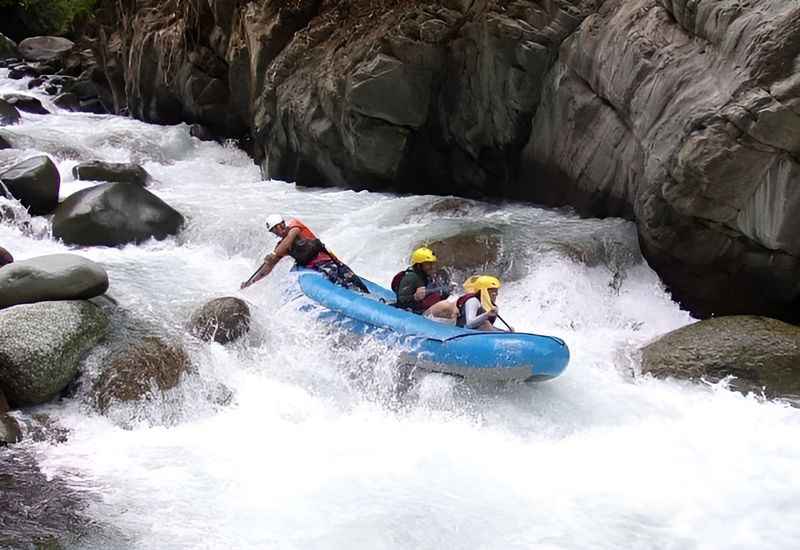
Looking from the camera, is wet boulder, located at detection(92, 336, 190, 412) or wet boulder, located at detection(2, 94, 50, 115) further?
wet boulder, located at detection(2, 94, 50, 115)

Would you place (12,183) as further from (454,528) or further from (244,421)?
(454,528)

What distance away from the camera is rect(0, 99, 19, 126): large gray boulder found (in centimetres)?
1586

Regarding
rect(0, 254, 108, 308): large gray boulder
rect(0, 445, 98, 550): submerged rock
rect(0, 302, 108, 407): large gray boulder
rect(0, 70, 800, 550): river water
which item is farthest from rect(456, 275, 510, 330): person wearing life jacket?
rect(0, 445, 98, 550): submerged rock

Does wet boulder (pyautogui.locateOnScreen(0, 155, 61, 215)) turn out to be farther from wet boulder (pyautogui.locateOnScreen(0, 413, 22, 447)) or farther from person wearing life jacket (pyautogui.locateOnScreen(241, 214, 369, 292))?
wet boulder (pyautogui.locateOnScreen(0, 413, 22, 447))

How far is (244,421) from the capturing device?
18.6 feet

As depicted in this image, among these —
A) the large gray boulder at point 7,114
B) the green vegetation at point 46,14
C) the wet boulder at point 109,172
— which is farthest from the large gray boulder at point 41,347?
the green vegetation at point 46,14

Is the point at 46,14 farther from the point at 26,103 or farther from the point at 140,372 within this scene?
the point at 140,372

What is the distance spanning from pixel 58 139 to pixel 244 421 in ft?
33.9

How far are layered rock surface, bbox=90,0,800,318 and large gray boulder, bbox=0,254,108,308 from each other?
5.13 m

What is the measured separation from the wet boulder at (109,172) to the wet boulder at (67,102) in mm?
9293

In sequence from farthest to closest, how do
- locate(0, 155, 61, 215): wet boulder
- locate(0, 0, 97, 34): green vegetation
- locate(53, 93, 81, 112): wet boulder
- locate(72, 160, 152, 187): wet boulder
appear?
locate(0, 0, 97, 34): green vegetation, locate(53, 93, 81, 112): wet boulder, locate(72, 160, 152, 187): wet boulder, locate(0, 155, 61, 215): wet boulder

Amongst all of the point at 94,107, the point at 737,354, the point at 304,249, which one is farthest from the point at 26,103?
the point at 737,354

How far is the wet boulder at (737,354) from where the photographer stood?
629 centimetres

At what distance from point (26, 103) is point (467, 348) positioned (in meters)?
16.1
